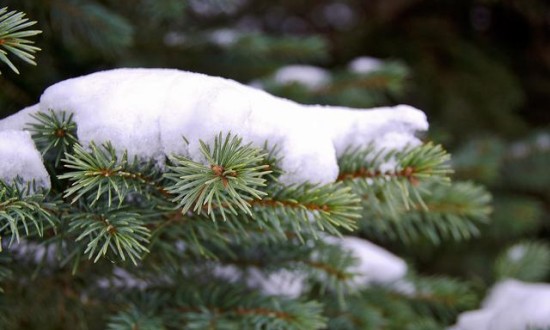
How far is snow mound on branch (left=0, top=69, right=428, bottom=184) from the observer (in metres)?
0.64

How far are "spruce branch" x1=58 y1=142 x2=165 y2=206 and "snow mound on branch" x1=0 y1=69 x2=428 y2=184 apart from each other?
0.02 meters

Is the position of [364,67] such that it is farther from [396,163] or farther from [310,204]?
[310,204]

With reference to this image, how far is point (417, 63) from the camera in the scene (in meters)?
1.94

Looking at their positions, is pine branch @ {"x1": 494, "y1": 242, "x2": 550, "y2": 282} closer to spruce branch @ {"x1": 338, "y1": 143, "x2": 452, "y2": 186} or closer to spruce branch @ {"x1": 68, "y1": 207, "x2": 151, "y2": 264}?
spruce branch @ {"x1": 338, "y1": 143, "x2": 452, "y2": 186}

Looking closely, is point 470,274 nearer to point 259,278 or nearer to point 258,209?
point 259,278

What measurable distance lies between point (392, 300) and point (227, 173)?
2.20 feet

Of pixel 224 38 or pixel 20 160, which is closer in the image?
pixel 20 160

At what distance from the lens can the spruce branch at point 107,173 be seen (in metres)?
0.59

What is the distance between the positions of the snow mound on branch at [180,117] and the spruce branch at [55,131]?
0.04 feet

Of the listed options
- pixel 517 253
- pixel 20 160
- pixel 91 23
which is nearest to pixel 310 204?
pixel 20 160

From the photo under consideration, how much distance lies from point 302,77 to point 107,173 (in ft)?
3.07

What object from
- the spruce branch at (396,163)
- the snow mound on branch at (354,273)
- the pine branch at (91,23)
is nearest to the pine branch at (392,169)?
the spruce branch at (396,163)

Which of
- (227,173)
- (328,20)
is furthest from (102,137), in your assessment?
(328,20)

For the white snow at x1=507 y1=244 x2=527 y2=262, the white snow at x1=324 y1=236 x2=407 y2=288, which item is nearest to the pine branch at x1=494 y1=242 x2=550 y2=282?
the white snow at x1=507 y1=244 x2=527 y2=262
